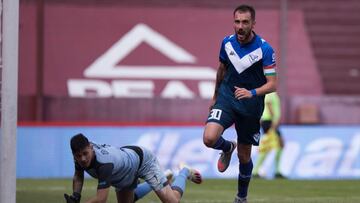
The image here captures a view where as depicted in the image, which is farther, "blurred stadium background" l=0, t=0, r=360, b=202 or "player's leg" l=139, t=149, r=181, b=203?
"blurred stadium background" l=0, t=0, r=360, b=202

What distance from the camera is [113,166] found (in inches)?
404

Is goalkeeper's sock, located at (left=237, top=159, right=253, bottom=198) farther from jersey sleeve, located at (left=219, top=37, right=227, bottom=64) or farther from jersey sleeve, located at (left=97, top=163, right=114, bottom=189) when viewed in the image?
jersey sleeve, located at (left=97, top=163, right=114, bottom=189)

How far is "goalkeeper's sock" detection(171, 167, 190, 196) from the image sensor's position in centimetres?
1170

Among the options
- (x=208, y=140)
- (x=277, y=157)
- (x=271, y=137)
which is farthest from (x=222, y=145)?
(x=277, y=157)

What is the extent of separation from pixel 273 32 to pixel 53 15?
5877 millimetres

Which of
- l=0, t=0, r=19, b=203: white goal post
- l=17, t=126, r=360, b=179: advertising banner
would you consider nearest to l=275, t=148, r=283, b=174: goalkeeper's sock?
l=17, t=126, r=360, b=179: advertising banner

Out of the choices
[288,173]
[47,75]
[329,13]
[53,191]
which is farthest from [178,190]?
[329,13]

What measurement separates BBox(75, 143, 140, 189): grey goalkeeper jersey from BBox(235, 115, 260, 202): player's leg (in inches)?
54.7

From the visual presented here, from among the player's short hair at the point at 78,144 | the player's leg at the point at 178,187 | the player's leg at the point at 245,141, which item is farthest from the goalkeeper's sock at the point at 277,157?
the player's short hair at the point at 78,144

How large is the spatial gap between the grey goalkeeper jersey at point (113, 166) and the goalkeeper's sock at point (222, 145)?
1093mm

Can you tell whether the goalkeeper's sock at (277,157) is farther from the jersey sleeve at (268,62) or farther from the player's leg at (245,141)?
the jersey sleeve at (268,62)

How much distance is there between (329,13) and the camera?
27000 mm

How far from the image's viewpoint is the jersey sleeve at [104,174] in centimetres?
1012

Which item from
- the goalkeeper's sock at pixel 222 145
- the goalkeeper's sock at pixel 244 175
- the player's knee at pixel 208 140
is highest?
the player's knee at pixel 208 140
